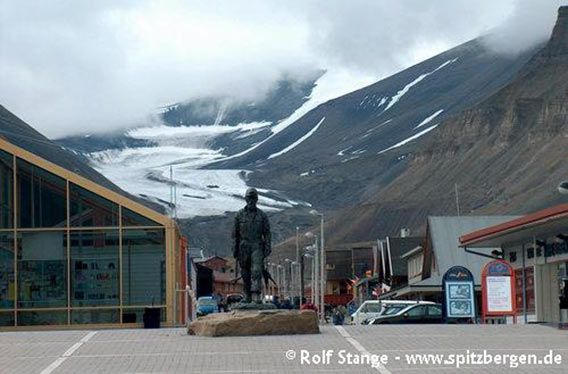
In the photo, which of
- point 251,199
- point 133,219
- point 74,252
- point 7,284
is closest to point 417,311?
point 133,219

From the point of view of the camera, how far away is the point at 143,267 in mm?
56469

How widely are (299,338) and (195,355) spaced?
15.3ft

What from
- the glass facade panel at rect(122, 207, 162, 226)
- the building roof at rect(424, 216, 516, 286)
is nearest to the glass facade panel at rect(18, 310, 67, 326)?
the glass facade panel at rect(122, 207, 162, 226)

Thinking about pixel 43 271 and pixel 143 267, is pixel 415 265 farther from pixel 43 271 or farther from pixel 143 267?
pixel 43 271

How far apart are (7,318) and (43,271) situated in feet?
7.45

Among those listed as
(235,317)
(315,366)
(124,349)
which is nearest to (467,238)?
(235,317)

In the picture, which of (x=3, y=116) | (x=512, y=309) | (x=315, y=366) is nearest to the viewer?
(x=315, y=366)

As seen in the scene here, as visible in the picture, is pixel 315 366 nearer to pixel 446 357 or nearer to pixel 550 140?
pixel 446 357

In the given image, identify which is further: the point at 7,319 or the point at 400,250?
the point at 400,250

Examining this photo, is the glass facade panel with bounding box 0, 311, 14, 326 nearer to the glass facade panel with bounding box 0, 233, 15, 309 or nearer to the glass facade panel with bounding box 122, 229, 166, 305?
the glass facade panel with bounding box 0, 233, 15, 309

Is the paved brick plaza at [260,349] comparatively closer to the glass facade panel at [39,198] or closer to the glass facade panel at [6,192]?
the glass facade panel at [39,198]

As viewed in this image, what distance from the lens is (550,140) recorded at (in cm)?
19288

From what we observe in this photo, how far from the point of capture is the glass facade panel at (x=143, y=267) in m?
56.2

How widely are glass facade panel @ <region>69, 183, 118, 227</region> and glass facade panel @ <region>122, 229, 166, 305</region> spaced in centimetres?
95
